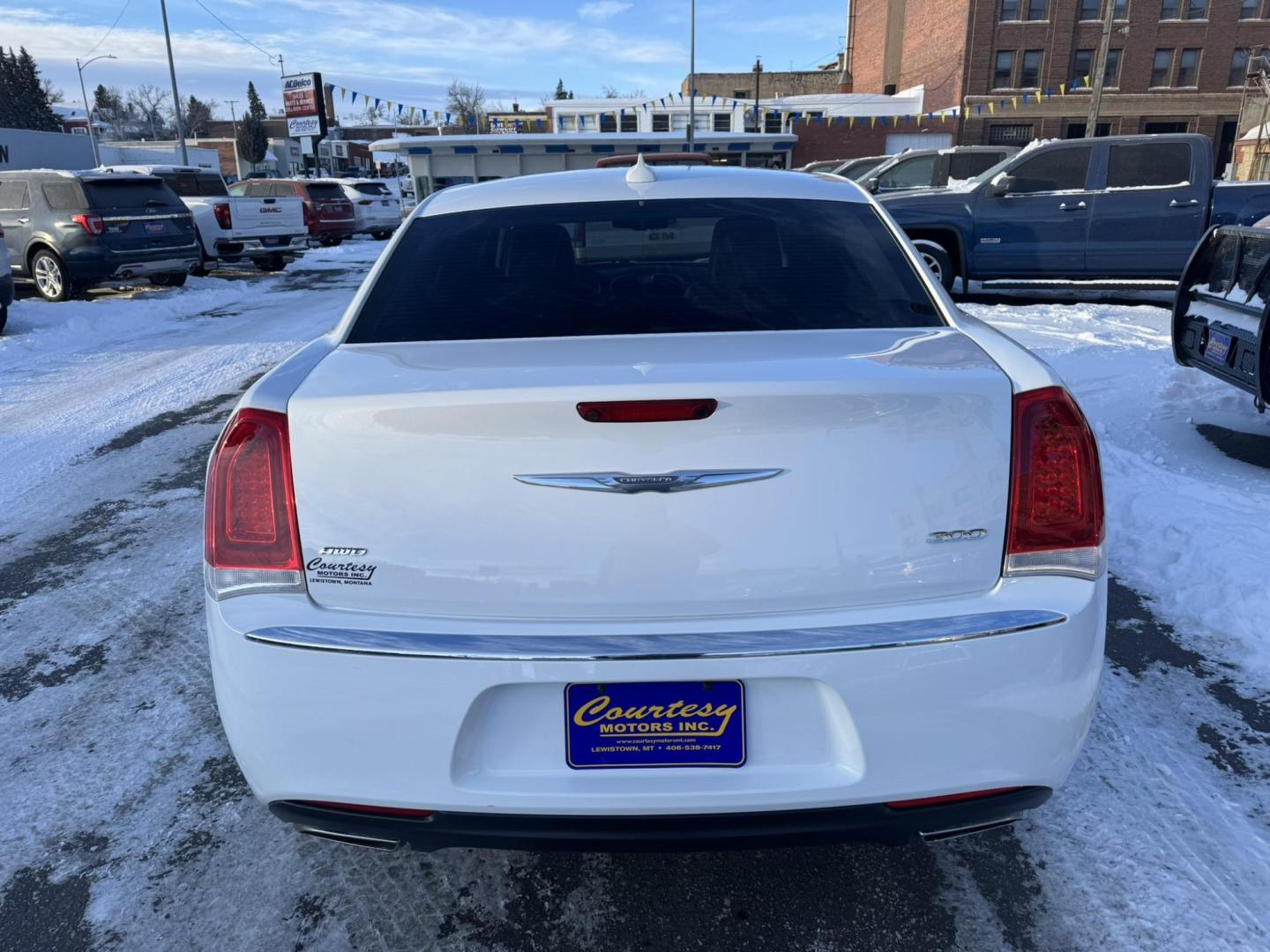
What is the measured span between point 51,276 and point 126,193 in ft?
5.32

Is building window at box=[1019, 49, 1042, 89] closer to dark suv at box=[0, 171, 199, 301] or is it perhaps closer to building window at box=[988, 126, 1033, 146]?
building window at box=[988, 126, 1033, 146]

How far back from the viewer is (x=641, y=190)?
9.49 feet

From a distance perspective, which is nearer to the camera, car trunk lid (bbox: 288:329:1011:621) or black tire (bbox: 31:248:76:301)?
car trunk lid (bbox: 288:329:1011:621)

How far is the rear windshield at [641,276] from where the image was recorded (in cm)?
239

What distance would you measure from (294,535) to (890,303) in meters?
1.69

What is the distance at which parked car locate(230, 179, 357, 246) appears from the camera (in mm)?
22625

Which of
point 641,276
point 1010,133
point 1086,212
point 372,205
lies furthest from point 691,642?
point 1010,133

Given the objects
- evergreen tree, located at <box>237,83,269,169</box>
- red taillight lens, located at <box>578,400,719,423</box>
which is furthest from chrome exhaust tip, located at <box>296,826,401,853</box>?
evergreen tree, located at <box>237,83,269,169</box>

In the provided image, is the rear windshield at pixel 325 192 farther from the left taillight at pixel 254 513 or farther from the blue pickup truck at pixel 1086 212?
the left taillight at pixel 254 513

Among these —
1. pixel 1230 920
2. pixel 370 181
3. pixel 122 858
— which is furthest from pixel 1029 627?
pixel 370 181

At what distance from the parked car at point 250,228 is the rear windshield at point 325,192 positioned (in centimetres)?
541

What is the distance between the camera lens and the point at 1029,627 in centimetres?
178

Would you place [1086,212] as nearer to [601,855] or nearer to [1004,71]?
[601,855]

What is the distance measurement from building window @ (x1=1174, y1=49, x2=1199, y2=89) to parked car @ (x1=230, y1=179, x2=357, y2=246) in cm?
4673
